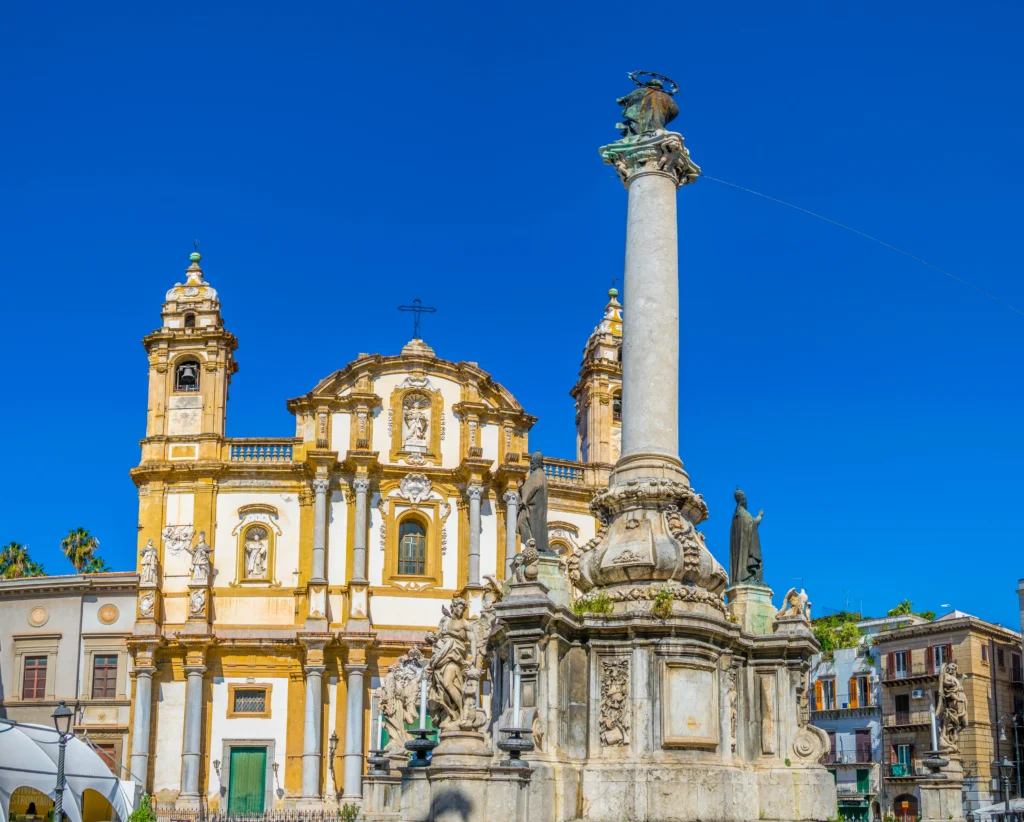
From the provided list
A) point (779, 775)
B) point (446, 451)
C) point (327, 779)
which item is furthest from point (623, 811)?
point (446, 451)

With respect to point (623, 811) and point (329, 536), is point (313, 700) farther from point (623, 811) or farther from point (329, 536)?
point (623, 811)

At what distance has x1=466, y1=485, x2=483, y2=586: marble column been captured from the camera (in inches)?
1761

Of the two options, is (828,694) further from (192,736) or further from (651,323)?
(651,323)

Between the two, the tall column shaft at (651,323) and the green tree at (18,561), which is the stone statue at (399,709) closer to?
the tall column shaft at (651,323)

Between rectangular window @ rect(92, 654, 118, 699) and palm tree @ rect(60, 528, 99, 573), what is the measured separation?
14802 millimetres

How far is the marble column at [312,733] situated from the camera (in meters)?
41.5

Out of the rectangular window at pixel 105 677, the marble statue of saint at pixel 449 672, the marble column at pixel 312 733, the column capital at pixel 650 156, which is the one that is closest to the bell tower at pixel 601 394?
the marble column at pixel 312 733

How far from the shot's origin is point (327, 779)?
4191 cm

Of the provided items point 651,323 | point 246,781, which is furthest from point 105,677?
point 651,323

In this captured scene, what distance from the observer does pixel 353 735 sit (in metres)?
42.0

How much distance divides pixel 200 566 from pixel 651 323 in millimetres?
27982

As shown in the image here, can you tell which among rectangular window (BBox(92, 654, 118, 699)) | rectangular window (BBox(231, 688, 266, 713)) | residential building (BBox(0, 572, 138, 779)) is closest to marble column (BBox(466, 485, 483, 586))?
rectangular window (BBox(231, 688, 266, 713))

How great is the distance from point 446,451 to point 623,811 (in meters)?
30.7

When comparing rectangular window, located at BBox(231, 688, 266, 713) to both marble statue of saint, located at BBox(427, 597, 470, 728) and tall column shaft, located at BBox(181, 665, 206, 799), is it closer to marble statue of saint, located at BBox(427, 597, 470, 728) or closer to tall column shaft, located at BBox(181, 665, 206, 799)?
tall column shaft, located at BBox(181, 665, 206, 799)
